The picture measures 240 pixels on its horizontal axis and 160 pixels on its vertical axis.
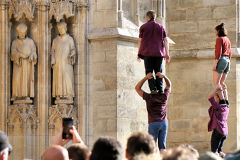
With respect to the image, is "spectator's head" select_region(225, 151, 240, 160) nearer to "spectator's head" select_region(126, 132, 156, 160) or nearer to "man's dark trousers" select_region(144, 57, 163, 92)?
"spectator's head" select_region(126, 132, 156, 160)

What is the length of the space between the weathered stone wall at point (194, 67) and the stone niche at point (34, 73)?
4.06m

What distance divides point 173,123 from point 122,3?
4202mm

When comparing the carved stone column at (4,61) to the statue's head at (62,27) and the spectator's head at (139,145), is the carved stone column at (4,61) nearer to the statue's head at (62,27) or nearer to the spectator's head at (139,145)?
the statue's head at (62,27)

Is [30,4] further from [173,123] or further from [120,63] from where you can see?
[173,123]

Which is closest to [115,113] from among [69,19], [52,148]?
[69,19]

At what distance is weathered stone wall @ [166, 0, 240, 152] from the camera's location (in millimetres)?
18422

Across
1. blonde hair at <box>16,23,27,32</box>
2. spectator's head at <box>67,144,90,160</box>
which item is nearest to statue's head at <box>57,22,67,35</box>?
blonde hair at <box>16,23,27,32</box>

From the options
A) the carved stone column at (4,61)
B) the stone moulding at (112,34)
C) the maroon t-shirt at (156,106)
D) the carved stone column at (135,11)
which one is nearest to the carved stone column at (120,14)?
the stone moulding at (112,34)

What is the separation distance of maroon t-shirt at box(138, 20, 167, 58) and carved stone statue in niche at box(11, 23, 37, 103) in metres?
2.93

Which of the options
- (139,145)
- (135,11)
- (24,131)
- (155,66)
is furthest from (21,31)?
(139,145)

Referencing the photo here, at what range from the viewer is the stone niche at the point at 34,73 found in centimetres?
1498

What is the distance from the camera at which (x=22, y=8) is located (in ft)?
Answer: 49.4

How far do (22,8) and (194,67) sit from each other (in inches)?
209

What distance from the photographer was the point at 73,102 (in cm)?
1516
